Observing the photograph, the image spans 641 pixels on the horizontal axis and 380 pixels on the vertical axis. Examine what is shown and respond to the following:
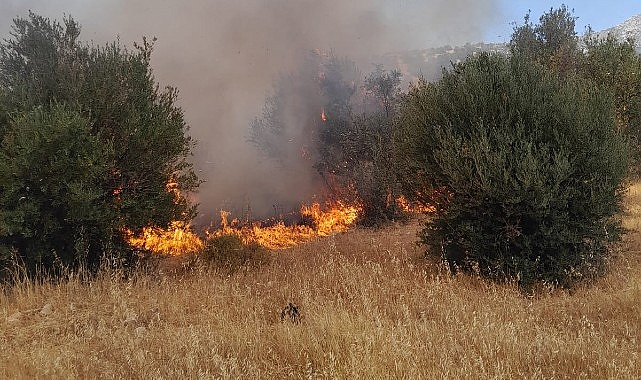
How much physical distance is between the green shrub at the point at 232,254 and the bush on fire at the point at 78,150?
1.15 meters

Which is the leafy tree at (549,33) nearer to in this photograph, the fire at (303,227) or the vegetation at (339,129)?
the vegetation at (339,129)

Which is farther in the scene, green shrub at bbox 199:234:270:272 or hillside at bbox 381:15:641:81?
hillside at bbox 381:15:641:81

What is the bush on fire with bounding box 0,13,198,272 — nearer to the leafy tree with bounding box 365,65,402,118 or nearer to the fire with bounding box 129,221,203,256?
the fire with bounding box 129,221,203,256

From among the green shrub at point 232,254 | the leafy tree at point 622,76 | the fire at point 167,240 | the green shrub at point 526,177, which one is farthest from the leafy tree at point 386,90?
the green shrub at point 526,177

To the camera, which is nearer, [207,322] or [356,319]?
[356,319]

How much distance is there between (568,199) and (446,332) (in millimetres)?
4041

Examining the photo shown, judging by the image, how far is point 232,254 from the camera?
33.0 feet

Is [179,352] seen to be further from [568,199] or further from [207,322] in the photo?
[568,199]

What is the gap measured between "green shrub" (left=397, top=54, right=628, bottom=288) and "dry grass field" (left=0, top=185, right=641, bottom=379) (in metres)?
0.59

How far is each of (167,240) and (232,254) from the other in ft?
6.86

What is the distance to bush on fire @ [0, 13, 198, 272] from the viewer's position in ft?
23.5

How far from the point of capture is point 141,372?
412 centimetres

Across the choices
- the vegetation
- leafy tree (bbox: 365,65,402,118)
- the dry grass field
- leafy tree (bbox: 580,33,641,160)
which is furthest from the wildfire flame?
leafy tree (bbox: 580,33,641,160)

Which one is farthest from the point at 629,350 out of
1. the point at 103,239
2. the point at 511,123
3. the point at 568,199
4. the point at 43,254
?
the point at 43,254
